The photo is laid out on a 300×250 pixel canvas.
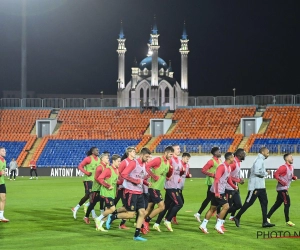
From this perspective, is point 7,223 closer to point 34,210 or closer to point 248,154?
point 34,210

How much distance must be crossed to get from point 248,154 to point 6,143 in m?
21.6

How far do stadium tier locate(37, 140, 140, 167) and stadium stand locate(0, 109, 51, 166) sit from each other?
200 cm

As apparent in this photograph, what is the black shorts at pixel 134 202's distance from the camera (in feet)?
53.8

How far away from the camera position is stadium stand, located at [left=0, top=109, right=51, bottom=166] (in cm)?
5894

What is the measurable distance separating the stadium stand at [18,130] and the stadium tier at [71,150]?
200 centimetres

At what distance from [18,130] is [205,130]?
16.9 metres

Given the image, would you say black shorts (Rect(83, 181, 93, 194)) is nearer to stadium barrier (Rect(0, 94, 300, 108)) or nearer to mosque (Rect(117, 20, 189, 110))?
stadium barrier (Rect(0, 94, 300, 108))

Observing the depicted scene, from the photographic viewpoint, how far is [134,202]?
16.4m

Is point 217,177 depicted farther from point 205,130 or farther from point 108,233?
point 205,130

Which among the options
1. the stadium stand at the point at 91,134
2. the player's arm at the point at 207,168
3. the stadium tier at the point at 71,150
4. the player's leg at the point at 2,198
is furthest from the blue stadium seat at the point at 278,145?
the player's leg at the point at 2,198

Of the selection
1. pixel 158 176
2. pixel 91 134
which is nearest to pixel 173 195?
pixel 158 176

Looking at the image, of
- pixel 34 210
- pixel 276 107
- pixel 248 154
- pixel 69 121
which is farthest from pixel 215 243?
pixel 69 121

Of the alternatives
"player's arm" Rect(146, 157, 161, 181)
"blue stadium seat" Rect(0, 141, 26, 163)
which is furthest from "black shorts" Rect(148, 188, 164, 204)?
"blue stadium seat" Rect(0, 141, 26, 163)

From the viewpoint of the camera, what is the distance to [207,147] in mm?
53312
